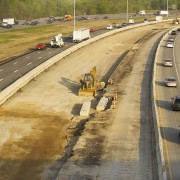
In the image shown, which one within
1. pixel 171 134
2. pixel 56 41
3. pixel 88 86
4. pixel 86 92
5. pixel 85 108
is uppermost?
pixel 56 41

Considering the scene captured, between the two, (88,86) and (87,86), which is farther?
(88,86)

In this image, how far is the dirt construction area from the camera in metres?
28.0

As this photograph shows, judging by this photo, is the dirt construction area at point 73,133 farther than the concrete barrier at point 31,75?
No

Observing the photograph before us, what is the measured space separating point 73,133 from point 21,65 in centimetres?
3257

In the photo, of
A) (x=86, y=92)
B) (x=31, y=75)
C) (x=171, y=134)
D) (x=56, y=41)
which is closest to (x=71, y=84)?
(x=31, y=75)

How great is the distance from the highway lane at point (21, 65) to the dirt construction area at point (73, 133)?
9.30ft

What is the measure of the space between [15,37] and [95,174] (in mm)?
82230

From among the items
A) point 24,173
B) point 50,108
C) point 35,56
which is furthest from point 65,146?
point 35,56

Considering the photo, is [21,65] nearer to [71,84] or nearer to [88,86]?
[71,84]

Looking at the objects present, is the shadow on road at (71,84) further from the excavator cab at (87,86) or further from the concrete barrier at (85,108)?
the concrete barrier at (85,108)

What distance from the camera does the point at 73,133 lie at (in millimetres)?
35469

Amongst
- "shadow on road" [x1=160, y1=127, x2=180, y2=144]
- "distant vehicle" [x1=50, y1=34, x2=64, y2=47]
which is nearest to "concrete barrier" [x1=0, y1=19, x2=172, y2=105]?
"distant vehicle" [x1=50, y1=34, x2=64, y2=47]

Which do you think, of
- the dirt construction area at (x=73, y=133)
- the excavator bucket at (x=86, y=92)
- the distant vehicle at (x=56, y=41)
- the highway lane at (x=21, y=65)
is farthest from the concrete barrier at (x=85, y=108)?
the distant vehicle at (x=56, y=41)

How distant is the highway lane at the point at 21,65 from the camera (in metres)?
54.6
